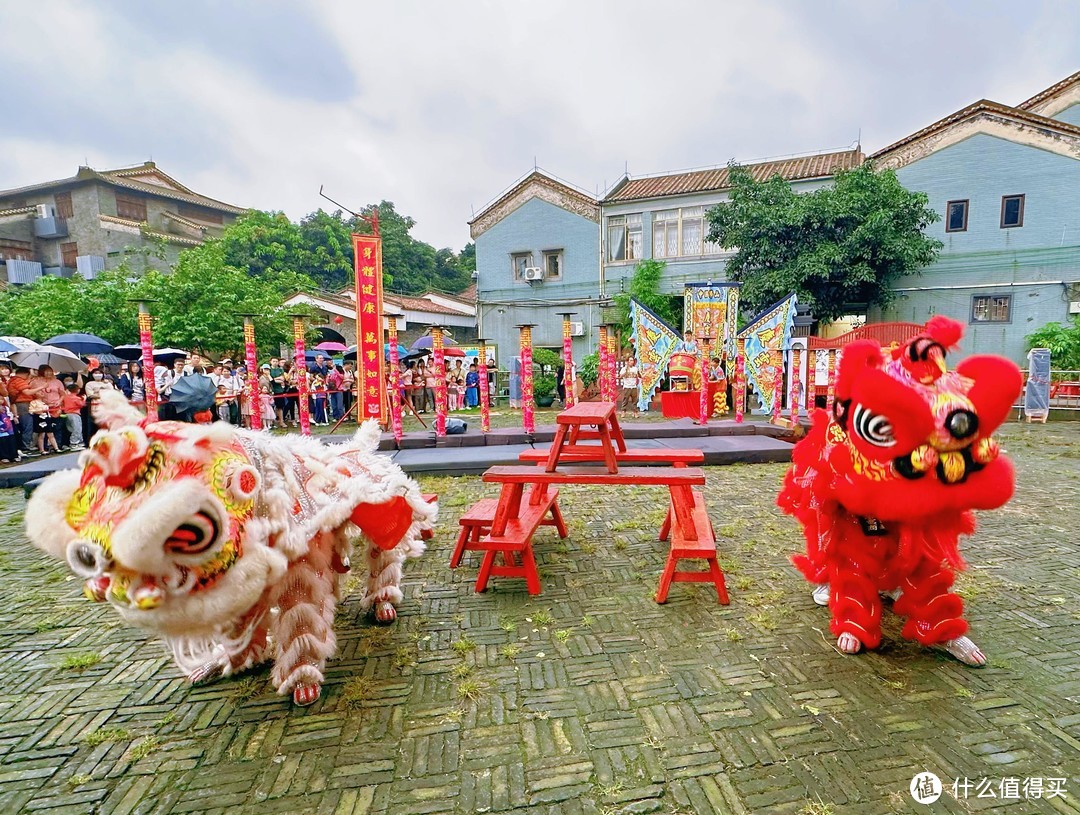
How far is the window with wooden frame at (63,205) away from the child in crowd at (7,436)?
22.0 meters

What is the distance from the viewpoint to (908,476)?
7.89 ft

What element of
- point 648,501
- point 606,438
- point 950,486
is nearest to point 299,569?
point 606,438

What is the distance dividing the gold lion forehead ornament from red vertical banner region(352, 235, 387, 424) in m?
7.53

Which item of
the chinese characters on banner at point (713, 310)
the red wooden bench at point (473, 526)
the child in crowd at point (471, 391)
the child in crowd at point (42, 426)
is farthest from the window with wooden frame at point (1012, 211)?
the child in crowd at point (42, 426)

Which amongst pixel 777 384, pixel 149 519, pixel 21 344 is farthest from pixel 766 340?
pixel 21 344

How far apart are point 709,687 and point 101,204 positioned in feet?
100

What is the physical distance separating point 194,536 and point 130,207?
3036 cm

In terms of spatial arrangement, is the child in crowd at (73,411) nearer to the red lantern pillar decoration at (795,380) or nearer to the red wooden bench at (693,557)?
the red wooden bench at (693,557)

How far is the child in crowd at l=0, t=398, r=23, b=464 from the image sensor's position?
8211 millimetres

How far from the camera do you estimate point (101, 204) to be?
23.7 meters

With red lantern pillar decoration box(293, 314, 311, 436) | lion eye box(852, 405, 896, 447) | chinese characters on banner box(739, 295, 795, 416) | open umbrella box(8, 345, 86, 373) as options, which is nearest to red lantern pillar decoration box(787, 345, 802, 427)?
chinese characters on banner box(739, 295, 795, 416)

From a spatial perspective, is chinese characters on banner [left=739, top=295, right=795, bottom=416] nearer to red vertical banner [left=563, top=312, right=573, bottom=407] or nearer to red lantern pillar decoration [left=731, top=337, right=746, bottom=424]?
red lantern pillar decoration [left=731, top=337, right=746, bottom=424]

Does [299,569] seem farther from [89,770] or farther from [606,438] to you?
[606,438]

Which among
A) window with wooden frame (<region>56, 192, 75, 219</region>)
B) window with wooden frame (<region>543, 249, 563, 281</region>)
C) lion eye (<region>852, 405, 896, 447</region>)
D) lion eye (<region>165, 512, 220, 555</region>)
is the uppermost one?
window with wooden frame (<region>56, 192, 75, 219</region>)
